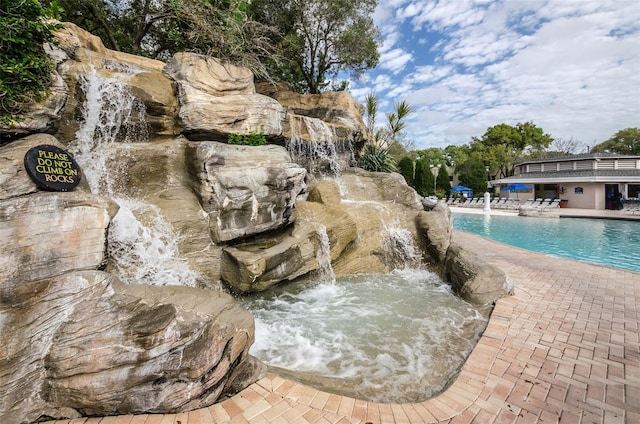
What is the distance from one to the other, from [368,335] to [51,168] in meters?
4.69

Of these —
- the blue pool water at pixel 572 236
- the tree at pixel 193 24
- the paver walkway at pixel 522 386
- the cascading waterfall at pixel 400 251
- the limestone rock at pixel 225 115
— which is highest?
the tree at pixel 193 24

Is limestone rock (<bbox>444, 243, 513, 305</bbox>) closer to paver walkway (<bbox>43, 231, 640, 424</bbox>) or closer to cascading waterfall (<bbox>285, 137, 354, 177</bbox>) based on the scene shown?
paver walkway (<bbox>43, 231, 640, 424</bbox>)

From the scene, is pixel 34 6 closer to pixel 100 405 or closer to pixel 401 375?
pixel 100 405

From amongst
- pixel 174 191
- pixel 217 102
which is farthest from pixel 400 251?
pixel 217 102

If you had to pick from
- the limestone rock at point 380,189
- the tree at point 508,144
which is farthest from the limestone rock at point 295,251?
the tree at point 508,144

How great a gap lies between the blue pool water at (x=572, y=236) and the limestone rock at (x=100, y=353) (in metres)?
11.7

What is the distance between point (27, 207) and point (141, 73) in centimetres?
468

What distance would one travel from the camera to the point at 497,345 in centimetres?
381

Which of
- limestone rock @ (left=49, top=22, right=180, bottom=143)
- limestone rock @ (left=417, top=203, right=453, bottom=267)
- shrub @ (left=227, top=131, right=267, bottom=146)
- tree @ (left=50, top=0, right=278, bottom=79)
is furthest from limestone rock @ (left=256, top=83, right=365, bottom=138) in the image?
limestone rock @ (left=49, top=22, right=180, bottom=143)

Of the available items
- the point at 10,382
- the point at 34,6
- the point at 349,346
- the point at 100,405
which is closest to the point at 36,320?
the point at 10,382

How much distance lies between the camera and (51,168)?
3.51 meters

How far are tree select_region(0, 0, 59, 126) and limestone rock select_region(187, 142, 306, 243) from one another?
7.51 feet

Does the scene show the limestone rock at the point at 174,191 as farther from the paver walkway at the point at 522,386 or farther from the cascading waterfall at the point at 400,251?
the cascading waterfall at the point at 400,251

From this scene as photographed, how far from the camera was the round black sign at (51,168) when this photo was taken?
3.35m
